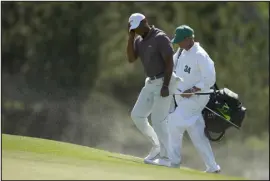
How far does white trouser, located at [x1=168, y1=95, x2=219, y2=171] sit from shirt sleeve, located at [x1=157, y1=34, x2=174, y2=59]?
2.63ft

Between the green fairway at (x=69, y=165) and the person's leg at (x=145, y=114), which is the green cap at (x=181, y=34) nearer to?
the person's leg at (x=145, y=114)

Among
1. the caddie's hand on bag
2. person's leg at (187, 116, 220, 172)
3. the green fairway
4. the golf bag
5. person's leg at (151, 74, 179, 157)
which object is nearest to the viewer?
the green fairway

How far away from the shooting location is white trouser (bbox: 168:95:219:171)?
11234 mm

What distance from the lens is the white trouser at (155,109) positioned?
36.2 ft

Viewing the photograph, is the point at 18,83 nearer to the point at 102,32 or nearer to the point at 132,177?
the point at 102,32

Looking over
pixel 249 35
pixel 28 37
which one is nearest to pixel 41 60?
pixel 28 37

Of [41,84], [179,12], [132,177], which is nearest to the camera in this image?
[132,177]

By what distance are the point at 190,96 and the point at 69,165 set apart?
6.97 ft

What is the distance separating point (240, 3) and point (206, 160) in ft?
48.7

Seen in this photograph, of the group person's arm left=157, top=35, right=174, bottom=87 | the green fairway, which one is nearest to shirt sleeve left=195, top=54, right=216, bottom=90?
person's arm left=157, top=35, right=174, bottom=87

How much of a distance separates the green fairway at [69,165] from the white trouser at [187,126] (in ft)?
1.61

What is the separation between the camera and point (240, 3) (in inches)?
1011

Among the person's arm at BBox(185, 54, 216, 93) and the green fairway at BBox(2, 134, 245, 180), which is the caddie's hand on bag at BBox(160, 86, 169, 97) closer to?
the person's arm at BBox(185, 54, 216, 93)

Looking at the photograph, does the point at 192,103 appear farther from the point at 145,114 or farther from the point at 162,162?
the point at 162,162
